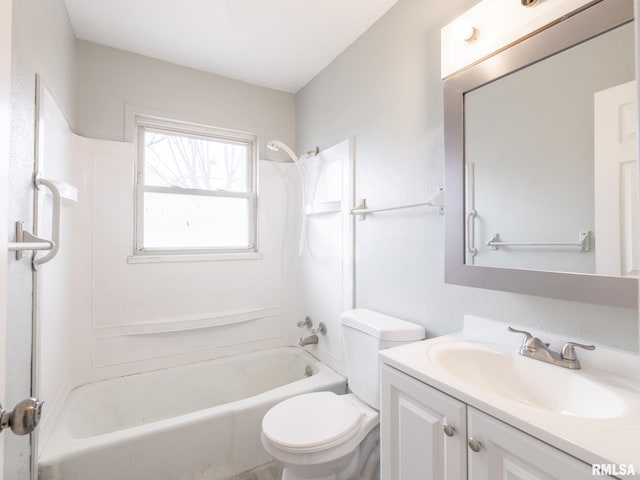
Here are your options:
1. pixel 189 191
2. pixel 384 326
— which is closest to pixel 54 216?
pixel 189 191

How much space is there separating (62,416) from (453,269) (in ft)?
6.79

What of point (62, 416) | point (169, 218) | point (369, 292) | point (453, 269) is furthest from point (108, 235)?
point (453, 269)

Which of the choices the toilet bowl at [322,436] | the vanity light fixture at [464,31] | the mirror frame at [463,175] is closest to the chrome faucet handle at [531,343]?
the mirror frame at [463,175]

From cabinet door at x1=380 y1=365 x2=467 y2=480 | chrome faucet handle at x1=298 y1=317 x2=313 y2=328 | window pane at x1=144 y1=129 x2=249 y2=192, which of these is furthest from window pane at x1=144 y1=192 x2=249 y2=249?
cabinet door at x1=380 y1=365 x2=467 y2=480

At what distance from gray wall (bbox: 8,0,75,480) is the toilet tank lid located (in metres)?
1.29

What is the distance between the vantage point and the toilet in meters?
1.24

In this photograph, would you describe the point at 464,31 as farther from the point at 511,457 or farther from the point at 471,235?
the point at 511,457

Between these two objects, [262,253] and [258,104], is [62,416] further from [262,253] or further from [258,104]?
[258,104]

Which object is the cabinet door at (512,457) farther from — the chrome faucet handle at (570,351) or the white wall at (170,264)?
the white wall at (170,264)

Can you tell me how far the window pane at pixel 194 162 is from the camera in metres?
2.19

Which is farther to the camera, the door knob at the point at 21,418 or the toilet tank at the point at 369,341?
the toilet tank at the point at 369,341

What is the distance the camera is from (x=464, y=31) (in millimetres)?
1170

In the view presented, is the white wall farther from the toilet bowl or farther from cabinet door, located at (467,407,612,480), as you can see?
cabinet door, located at (467,407,612,480)

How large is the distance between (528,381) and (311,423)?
34.4 inches
